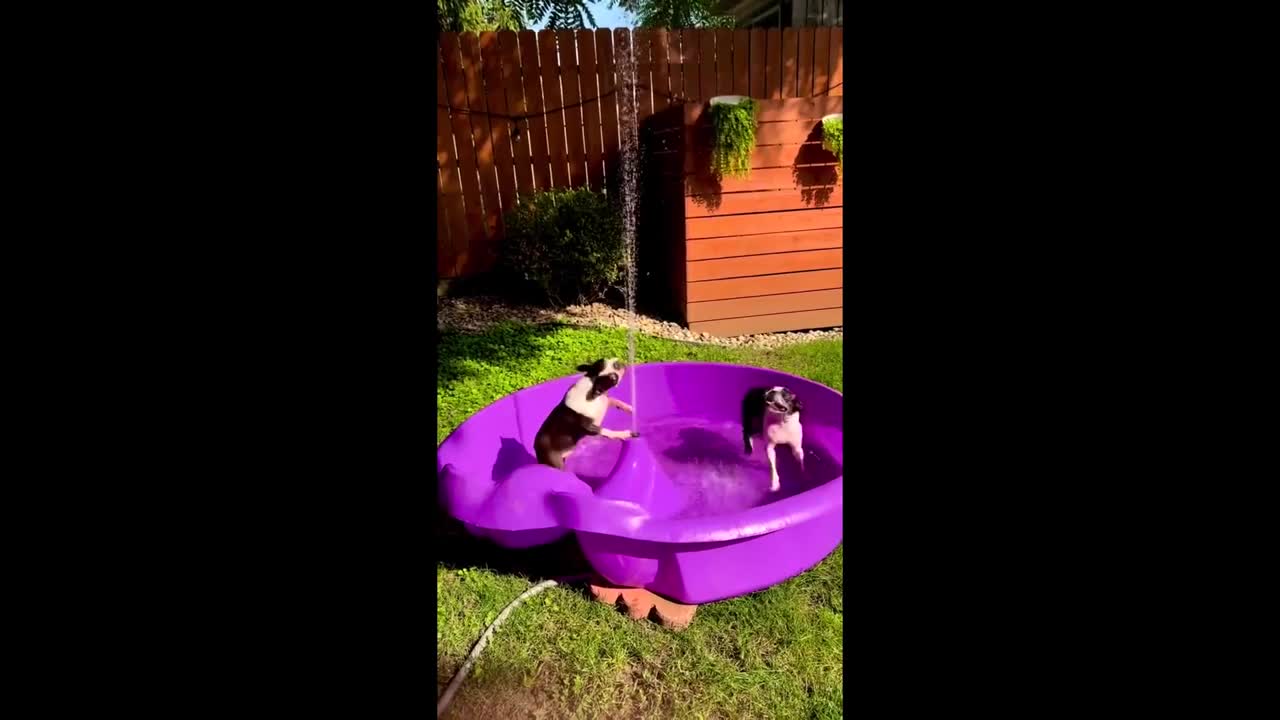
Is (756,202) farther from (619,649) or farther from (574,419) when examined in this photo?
(619,649)

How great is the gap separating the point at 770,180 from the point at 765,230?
1.26 feet

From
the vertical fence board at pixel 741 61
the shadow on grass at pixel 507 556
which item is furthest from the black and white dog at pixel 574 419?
the vertical fence board at pixel 741 61

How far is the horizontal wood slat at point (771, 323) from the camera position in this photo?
5652mm

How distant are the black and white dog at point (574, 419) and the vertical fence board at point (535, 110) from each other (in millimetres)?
3937

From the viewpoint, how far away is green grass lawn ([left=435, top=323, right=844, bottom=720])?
6.55 ft

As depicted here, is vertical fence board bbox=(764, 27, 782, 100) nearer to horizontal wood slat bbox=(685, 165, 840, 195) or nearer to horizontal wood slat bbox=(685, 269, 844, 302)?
horizontal wood slat bbox=(685, 165, 840, 195)

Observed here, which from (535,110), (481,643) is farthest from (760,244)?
(481,643)

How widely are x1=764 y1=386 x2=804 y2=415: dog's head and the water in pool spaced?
0.78 ft

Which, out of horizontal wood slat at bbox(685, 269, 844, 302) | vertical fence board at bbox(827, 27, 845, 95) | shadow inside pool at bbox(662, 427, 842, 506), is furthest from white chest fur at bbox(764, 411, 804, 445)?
vertical fence board at bbox(827, 27, 845, 95)

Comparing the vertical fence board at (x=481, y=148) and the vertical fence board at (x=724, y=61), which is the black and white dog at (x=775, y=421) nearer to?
the vertical fence board at (x=481, y=148)

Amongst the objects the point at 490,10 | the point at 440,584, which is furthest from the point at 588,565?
the point at 490,10

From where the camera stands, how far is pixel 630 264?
Answer: 20.1ft
